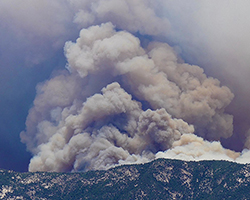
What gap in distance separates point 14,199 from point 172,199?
831 inches

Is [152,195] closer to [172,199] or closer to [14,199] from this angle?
[172,199]

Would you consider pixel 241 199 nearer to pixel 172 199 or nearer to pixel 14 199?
pixel 172 199

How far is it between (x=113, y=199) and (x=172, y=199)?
7.88 meters

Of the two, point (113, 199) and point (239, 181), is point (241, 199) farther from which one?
point (113, 199)

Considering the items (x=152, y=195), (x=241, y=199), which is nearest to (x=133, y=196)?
(x=152, y=195)

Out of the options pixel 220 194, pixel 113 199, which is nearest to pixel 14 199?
pixel 113 199

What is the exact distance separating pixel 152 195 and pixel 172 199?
8.99ft

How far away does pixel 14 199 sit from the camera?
199875mm

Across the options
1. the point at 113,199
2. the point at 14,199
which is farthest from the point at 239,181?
the point at 14,199

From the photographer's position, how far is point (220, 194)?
7771 inches

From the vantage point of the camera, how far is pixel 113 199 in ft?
655

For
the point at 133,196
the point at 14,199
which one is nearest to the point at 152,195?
the point at 133,196

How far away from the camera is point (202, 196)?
199 metres

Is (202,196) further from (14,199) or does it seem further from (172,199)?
(14,199)
